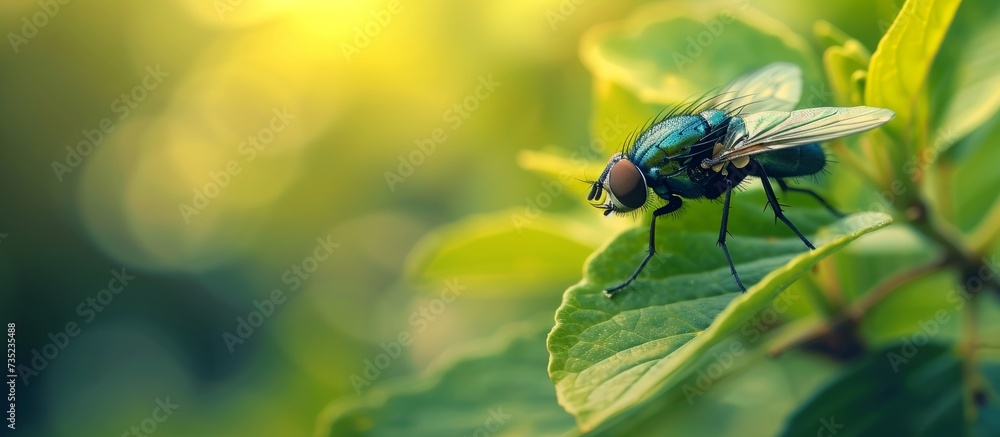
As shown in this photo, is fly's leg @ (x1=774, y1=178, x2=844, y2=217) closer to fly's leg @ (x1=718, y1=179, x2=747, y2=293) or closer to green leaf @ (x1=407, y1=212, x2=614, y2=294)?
fly's leg @ (x1=718, y1=179, x2=747, y2=293)

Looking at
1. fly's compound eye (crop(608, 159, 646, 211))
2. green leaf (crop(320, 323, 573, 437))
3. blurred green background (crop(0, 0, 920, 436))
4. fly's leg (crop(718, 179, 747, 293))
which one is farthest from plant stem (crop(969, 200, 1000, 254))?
blurred green background (crop(0, 0, 920, 436))

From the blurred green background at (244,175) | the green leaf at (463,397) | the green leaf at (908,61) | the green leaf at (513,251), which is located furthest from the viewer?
the blurred green background at (244,175)

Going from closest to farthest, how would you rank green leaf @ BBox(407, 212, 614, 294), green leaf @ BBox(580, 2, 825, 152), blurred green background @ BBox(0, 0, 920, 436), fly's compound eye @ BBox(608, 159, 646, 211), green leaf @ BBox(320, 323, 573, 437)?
fly's compound eye @ BBox(608, 159, 646, 211) < green leaf @ BBox(580, 2, 825, 152) < green leaf @ BBox(320, 323, 573, 437) < green leaf @ BBox(407, 212, 614, 294) < blurred green background @ BBox(0, 0, 920, 436)

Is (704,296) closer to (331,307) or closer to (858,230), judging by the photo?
(858,230)

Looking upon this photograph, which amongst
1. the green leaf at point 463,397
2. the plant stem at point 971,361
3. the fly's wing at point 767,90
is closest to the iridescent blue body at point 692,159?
the fly's wing at point 767,90

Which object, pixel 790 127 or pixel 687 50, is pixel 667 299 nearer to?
pixel 790 127

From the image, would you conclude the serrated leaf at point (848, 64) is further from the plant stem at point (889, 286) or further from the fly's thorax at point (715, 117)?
the plant stem at point (889, 286)

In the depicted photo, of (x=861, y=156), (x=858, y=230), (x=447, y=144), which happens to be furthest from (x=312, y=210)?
(x=858, y=230)
